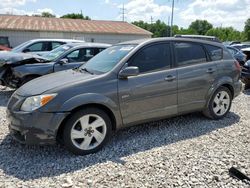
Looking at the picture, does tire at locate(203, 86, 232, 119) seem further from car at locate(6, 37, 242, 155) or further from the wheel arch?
the wheel arch

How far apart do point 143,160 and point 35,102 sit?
5.52 feet

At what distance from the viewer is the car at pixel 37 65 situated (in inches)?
275

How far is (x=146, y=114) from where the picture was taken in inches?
172

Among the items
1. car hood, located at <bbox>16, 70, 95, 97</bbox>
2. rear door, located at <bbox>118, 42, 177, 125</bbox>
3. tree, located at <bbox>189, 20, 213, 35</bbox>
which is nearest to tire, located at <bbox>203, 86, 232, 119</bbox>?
rear door, located at <bbox>118, 42, 177, 125</bbox>

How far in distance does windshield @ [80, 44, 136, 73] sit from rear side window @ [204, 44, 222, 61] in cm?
166

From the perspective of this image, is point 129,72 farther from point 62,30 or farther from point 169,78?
point 62,30

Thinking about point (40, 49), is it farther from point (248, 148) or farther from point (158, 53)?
point (248, 148)

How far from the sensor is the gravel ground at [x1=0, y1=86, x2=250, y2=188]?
10.6 feet

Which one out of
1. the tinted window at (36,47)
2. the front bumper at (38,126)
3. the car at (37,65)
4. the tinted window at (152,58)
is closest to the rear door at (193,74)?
the tinted window at (152,58)

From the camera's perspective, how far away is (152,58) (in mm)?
4504

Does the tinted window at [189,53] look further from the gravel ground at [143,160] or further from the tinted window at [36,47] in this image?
the tinted window at [36,47]

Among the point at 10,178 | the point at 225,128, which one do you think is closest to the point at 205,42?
the point at 225,128

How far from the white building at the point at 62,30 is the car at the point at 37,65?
20.3 meters

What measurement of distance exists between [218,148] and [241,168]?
0.62m
